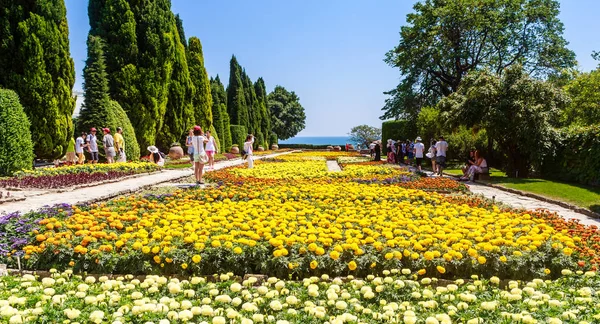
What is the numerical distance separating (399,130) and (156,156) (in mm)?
21349

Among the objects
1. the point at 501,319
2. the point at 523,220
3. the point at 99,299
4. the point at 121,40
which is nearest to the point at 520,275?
the point at 501,319

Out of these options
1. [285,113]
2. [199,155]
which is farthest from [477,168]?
[285,113]

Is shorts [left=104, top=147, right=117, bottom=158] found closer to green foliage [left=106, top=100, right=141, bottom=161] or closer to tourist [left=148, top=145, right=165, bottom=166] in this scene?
green foliage [left=106, top=100, right=141, bottom=161]

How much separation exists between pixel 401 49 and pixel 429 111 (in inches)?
278

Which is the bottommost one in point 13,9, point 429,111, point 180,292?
point 180,292

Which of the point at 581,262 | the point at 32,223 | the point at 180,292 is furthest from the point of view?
the point at 32,223

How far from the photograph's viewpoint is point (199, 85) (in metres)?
36.0

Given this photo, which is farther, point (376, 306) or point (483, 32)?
point (483, 32)

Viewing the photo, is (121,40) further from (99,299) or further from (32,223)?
(99,299)

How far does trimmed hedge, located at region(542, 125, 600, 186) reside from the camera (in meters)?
14.8

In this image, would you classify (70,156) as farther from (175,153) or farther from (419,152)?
(419,152)

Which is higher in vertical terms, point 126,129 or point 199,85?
point 199,85

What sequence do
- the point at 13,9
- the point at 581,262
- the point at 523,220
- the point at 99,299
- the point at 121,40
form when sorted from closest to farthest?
the point at 99,299, the point at 581,262, the point at 523,220, the point at 13,9, the point at 121,40

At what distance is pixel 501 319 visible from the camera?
3.36 metres
